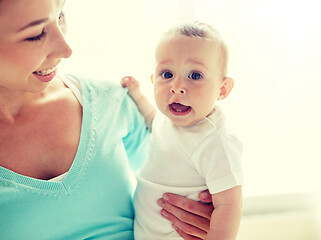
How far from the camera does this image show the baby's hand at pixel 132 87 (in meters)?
1.15

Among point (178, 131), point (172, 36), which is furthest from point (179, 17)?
point (178, 131)

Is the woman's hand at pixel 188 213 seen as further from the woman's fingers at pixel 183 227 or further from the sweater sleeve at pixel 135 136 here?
the sweater sleeve at pixel 135 136

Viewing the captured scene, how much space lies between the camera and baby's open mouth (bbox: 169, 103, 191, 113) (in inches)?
37.4

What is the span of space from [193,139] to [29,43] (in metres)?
0.46

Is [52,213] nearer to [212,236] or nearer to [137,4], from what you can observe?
[212,236]

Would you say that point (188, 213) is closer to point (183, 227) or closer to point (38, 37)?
point (183, 227)

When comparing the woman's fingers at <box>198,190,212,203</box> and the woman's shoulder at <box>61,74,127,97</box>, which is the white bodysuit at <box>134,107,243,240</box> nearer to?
the woman's fingers at <box>198,190,212,203</box>

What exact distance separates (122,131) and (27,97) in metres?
0.28

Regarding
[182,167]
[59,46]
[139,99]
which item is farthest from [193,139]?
[59,46]

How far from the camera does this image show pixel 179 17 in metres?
1.34

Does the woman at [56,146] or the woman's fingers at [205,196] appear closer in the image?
the woman at [56,146]

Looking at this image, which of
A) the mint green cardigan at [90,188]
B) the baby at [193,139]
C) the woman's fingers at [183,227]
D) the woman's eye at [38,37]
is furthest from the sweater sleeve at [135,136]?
the woman's eye at [38,37]

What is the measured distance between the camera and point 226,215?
2.92 ft

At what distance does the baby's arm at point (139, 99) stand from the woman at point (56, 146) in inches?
1.6
